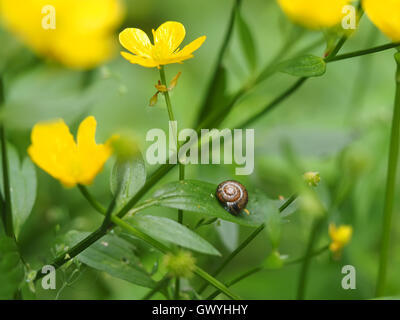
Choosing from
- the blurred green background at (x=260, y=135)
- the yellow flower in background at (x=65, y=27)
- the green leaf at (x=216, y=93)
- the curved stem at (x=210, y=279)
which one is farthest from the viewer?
the green leaf at (x=216, y=93)

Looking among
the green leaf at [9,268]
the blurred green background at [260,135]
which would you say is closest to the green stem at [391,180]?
the blurred green background at [260,135]

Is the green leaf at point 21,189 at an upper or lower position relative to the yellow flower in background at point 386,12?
lower

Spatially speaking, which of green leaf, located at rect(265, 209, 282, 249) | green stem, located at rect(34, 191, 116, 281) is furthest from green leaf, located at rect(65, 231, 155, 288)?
green leaf, located at rect(265, 209, 282, 249)

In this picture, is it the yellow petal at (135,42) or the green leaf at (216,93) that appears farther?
the green leaf at (216,93)

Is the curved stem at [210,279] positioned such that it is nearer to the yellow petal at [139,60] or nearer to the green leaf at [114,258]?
the green leaf at [114,258]

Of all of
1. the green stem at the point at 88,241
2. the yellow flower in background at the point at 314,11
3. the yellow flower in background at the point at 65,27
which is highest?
the yellow flower in background at the point at 314,11

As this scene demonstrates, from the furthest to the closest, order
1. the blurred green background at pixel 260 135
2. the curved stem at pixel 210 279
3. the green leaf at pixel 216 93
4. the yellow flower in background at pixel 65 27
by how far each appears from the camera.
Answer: the green leaf at pixel 216 93 < the blurred green background at pixel 260 135 < the curved stem at pixel 210 279 < the yellow flower in background at pixel 65 27

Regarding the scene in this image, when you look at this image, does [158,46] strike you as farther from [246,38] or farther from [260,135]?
[260,135]

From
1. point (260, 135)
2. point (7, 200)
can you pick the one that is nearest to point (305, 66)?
point (7, 200)

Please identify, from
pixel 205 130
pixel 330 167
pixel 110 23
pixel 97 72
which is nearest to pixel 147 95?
pixel 97 72
